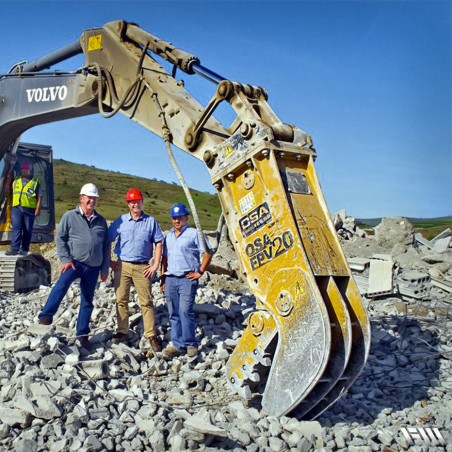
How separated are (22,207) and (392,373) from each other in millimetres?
6613

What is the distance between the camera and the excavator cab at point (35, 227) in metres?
9.36

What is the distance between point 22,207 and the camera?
9.98 meters

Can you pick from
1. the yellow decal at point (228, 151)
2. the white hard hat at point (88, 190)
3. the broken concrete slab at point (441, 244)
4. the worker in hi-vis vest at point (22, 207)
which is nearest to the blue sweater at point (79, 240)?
the white hard hat at point (88, 190)

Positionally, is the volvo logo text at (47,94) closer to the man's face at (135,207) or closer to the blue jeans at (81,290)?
the man's face at (135,207)

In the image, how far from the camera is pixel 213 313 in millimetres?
6996

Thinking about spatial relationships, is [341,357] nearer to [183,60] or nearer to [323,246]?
[323,246]

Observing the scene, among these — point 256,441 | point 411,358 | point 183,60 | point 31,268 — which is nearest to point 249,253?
point 256,441

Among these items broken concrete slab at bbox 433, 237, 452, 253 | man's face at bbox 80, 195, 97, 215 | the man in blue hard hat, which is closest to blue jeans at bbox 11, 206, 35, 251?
man's face at bbox 80, 195, 97, 215

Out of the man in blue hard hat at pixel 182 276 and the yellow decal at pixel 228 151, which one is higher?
the yellow decal at pixel 228 151

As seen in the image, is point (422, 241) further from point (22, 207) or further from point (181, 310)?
point (181, 310)

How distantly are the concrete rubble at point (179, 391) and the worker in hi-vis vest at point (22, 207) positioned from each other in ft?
5.46

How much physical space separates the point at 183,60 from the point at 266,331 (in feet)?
9.16

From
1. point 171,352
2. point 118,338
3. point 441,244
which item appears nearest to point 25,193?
point 118,338

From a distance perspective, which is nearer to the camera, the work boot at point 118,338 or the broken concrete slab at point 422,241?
the work boot at point 118,338
